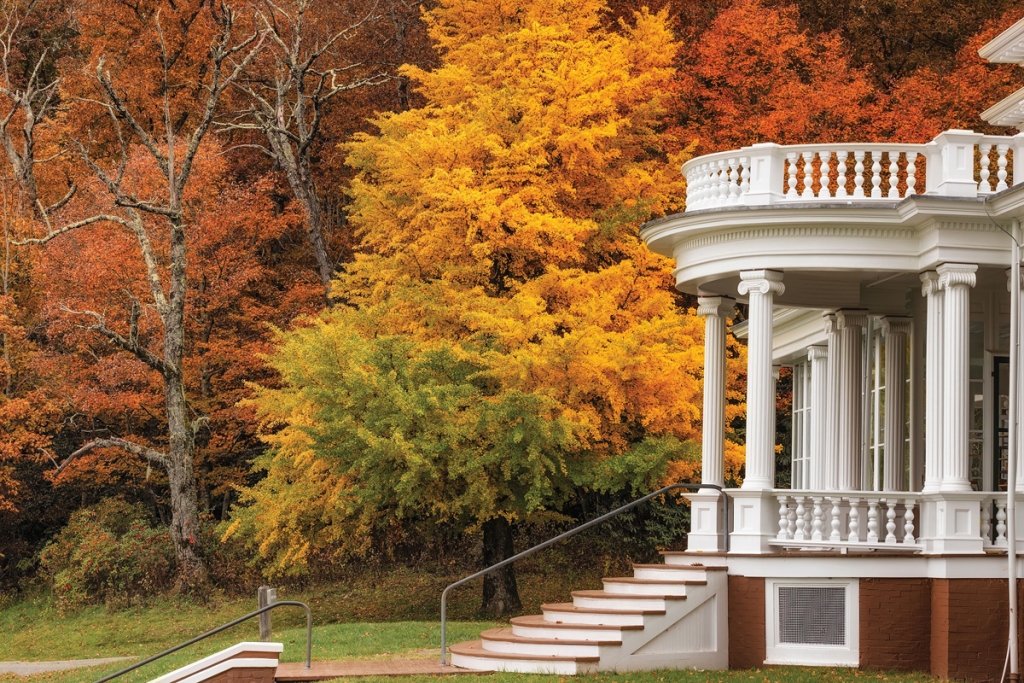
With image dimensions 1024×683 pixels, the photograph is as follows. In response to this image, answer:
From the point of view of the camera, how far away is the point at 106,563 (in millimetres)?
32031

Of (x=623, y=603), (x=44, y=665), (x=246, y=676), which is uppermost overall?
(x=623, y=603)

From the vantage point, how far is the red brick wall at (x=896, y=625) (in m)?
15.4

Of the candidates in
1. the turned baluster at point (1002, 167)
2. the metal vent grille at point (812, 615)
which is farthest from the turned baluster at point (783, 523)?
the turned baluster at point (1002, 167)

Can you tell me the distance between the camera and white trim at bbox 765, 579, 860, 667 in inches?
610

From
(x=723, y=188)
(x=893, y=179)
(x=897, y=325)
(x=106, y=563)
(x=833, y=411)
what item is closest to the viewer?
(x=893, y=179)

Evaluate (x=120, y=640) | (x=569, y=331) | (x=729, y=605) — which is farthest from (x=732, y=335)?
(x=120, y=640)

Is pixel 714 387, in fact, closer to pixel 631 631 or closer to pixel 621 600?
pixel 621 600

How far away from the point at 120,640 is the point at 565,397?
35.4 feet

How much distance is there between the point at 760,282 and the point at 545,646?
492 cm

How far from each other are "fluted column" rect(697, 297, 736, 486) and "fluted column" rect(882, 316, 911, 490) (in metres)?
2.62

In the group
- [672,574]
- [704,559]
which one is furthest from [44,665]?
[704,559]

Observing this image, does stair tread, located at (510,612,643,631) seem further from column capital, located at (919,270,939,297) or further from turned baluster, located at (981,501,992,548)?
column capital, located at (919,270,939,297)

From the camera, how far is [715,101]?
3244cm

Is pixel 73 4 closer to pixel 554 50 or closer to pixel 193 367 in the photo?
pixel 193 367
